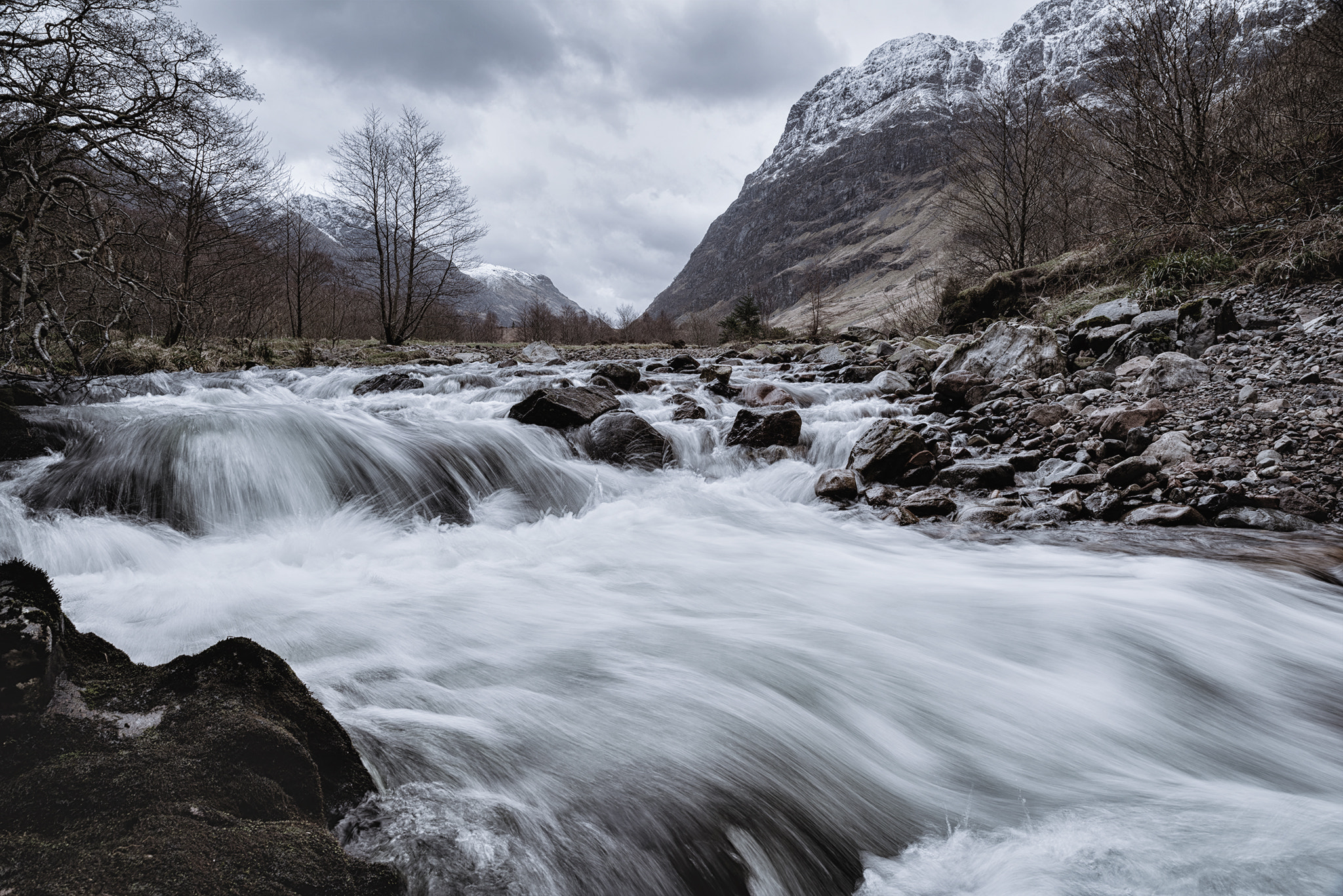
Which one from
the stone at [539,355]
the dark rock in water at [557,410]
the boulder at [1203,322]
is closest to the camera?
the boulder at [1203,322]

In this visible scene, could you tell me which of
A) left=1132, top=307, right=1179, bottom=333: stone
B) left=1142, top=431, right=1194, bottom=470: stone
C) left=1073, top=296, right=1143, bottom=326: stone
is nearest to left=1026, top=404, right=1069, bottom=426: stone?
left=1142, top=431, right=1194, bottom=470: stone

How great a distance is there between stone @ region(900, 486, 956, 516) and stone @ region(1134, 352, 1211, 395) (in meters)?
2.34

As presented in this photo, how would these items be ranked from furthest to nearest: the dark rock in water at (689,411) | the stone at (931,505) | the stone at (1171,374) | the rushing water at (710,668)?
1. the dark rock in water at (689,411)
2. the stone at (1171,374)
3. the stone at (931,505)
4. the rushing water at (710,668)

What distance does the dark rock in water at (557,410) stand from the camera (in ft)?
22.1

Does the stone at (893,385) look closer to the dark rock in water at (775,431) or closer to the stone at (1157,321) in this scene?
the dark rock in water at (775,431)

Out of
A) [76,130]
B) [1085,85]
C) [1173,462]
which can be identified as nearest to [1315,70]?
[1085,85]

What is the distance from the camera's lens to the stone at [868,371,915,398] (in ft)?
27.7

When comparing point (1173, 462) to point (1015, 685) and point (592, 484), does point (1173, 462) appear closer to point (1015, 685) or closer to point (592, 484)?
point (1015, 685)

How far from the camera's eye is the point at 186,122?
7.32m

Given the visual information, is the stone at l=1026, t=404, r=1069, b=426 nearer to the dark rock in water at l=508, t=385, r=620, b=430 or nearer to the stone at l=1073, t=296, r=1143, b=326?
the stone at l=1073, t=296, r=1143, b=326

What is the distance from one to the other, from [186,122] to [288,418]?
4.92 meters

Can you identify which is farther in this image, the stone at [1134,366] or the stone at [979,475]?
the stone at [1134,366]

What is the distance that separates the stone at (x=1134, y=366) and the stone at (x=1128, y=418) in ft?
3.11

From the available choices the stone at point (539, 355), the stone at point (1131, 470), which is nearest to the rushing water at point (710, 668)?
the stone at point (1131, 470)
